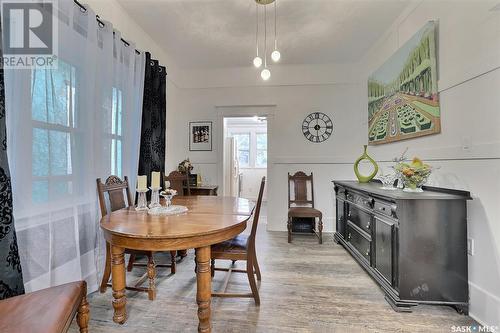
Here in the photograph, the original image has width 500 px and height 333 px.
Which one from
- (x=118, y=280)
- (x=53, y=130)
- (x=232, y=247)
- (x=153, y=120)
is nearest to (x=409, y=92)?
(x=232, y=247)

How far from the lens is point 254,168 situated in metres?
7.37

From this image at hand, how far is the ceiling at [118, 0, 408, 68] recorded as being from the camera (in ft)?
8.28

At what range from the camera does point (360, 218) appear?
268cm

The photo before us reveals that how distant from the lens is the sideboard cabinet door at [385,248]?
1971 mm

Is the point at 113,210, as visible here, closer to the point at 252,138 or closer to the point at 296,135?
the point at 296,135

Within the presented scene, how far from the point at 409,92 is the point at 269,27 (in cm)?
177

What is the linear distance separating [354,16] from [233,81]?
214 cm

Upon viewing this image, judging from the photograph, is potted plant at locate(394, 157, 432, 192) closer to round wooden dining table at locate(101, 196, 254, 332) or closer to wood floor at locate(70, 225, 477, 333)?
wood floor at locate(70, 225, 477, 333)

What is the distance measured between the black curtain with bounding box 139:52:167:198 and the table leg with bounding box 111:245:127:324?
4.84 feet

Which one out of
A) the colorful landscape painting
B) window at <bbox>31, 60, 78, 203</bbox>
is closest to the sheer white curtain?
window at <bbox>31, 60, 78, 203</bbox>

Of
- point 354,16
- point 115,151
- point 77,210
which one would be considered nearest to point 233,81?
point 354,16

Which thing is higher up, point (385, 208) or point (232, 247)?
point (385, 208)

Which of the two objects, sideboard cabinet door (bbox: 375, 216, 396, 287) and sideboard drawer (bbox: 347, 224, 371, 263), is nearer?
sideboard cabinet door (bbox: 375, 216, 396, 287)

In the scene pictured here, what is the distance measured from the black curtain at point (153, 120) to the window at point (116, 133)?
1.28 feet
